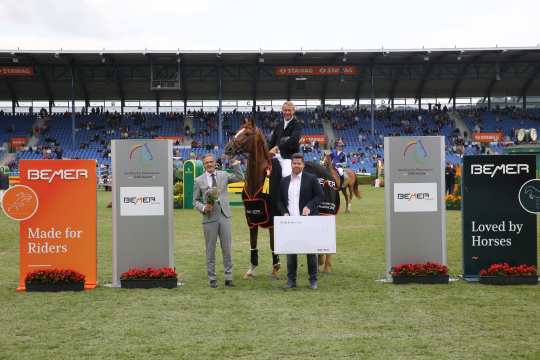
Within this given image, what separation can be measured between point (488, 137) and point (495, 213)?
47.3m

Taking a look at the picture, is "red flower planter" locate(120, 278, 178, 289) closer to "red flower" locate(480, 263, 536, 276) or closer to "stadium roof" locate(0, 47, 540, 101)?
"red flower" locate(480, 263, 536, 276)

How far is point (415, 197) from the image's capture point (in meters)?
9.47

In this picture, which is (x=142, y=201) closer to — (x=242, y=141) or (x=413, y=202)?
(x=242, y=141)

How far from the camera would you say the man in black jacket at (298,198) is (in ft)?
28.9

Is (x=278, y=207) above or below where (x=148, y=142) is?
below

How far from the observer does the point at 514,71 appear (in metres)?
55.2

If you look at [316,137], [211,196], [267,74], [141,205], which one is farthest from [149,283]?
[267,74]

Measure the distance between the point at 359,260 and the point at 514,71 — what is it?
161 feet

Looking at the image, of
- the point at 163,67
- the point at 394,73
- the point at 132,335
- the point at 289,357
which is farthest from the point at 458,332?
the point at 394,73

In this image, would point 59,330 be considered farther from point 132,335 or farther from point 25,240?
point 25,240

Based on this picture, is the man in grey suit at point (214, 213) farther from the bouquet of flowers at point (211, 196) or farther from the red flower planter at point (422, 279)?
the red flower planter at point (422, 279)

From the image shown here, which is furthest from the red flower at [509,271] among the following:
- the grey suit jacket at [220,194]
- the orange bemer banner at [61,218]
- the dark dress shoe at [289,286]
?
the orange bemer banner at [61,218]

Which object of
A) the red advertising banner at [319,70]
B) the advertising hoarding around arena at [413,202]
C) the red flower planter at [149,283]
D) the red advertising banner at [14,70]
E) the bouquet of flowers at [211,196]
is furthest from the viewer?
the red advertising banner at [319,70]

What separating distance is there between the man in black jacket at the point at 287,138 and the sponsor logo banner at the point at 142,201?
1.83 metres
